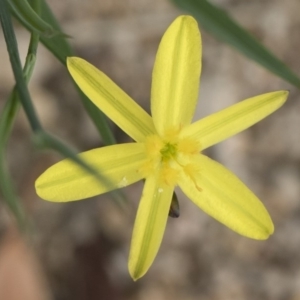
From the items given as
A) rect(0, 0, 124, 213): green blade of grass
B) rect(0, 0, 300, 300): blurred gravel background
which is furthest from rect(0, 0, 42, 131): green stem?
rect(0, 0, 300, 300): blurred gravel background

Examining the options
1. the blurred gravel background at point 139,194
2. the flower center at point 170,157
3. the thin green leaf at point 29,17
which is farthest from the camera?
the blurred gravel background at point 139,194

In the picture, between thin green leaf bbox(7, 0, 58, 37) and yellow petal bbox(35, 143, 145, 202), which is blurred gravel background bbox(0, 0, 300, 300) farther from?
thin green leaf bbox(7, 0, 58, 37)

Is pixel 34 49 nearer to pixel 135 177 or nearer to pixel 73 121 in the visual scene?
pixel 135 177

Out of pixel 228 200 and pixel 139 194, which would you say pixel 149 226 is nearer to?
pixel 228 200

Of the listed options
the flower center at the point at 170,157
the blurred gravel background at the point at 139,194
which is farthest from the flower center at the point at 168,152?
the blurred gravel background at the point at 139,194

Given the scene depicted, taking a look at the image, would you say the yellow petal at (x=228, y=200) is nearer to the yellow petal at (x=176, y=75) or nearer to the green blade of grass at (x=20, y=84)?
the yellow petal at (x=176, y=75)

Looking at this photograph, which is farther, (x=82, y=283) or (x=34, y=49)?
(x=82, y=283)

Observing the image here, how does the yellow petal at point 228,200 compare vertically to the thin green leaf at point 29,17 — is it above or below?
below

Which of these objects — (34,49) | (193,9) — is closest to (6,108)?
(34,49)
